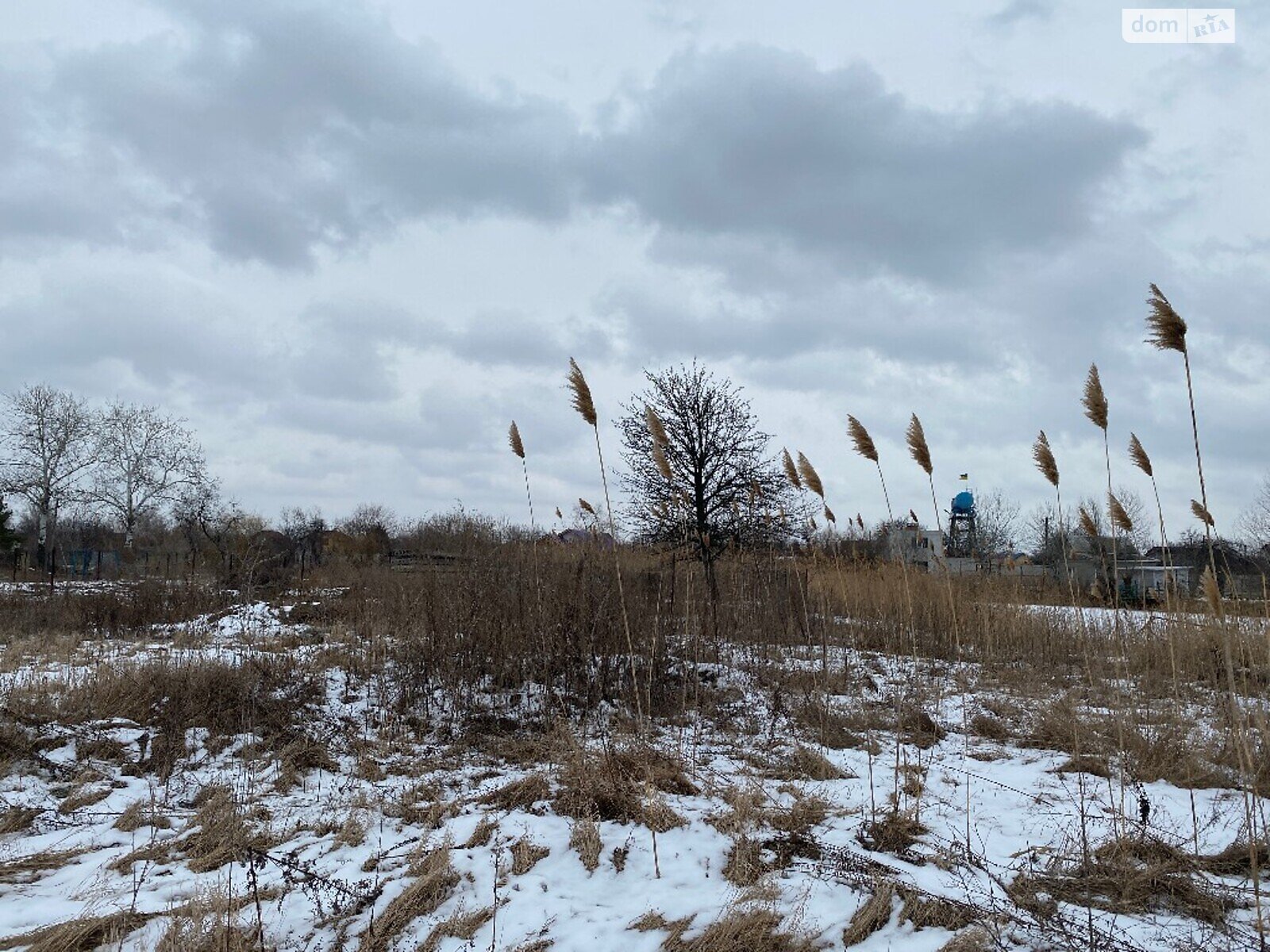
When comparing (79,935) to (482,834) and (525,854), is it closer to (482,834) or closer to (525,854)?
(482,834)

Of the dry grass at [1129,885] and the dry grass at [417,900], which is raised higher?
the dry grass at [417,900]

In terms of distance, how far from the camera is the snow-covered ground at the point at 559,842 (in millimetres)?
3342

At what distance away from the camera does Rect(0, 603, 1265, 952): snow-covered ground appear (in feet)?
11.0

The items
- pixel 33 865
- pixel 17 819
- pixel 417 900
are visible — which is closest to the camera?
pixel 417 900

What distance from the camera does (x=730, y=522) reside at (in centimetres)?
1398

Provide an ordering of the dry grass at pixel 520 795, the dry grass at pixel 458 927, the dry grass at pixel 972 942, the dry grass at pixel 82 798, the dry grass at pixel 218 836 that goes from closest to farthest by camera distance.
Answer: the dry grass at pixel 972 942
the dry grass at pixel 458 927
the dry grass at pixel 218 836
the dry grass at pixel 520 795
the dry grass at pixel 82 798

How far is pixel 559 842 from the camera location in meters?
4.23

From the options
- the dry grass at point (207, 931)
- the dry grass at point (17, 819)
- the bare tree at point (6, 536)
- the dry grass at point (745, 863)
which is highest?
the bare tree at point (6, 536)

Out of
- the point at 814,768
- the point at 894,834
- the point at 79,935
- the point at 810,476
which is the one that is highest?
the point at 810,476

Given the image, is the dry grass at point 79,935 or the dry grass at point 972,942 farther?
the dry grass at point 79,935

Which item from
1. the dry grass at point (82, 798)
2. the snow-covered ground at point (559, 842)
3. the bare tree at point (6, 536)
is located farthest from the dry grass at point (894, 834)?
the bare tree at point (6, 536)

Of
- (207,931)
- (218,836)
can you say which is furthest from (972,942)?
(218,836)

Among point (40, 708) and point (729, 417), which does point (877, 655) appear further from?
point (40, 708)

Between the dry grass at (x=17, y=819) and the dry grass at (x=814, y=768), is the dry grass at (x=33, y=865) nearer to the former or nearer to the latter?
the dry grass at (x=17, y=819)
